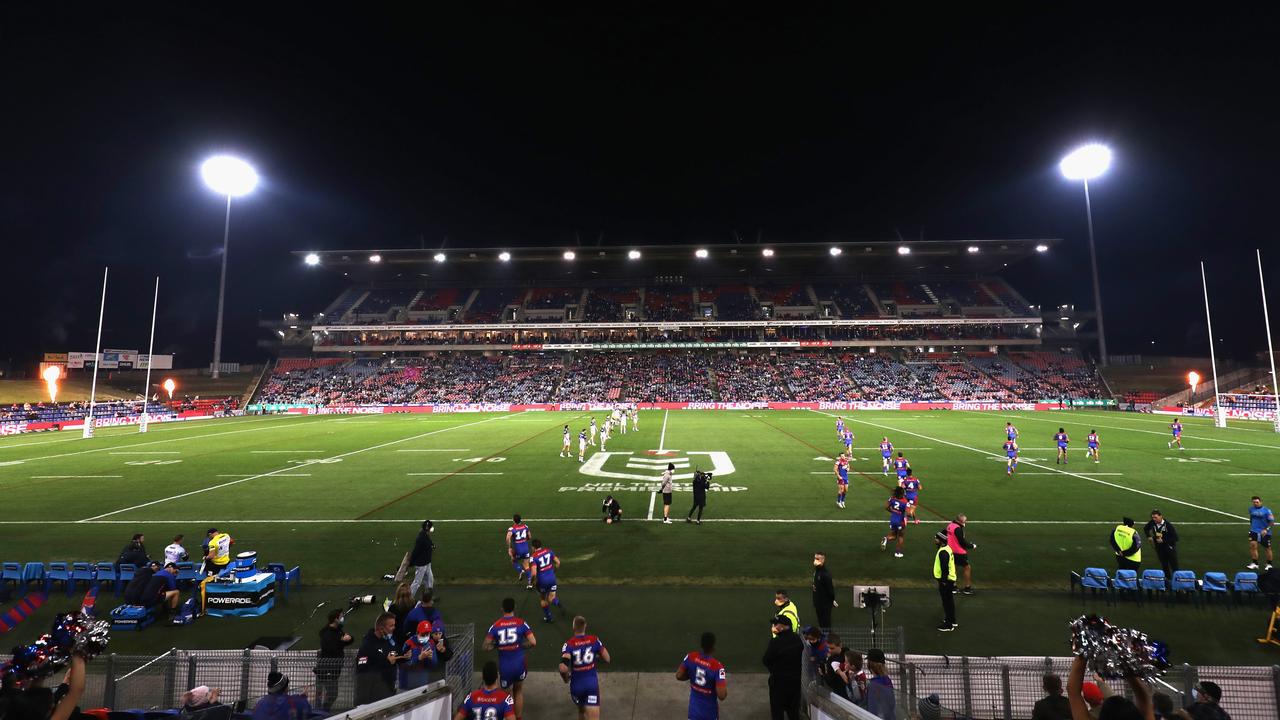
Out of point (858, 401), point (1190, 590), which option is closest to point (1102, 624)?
point (1190, 590)

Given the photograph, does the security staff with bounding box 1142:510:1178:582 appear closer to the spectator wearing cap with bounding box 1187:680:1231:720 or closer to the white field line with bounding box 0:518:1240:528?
the white field line with bounding box 0:518:1240:528

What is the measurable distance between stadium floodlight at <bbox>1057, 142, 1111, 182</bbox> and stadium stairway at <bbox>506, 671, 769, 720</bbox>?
70.2 m

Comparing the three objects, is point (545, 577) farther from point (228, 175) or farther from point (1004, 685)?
point (228, 175)

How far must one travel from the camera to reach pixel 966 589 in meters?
10.0

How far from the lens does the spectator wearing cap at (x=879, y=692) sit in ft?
17.5

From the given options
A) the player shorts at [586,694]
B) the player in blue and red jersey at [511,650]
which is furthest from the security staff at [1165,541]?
the player in blue and red jersey at [511,650]

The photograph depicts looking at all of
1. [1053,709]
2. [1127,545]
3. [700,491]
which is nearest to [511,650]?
[1053,709]

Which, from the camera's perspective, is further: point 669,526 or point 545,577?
point 669,526

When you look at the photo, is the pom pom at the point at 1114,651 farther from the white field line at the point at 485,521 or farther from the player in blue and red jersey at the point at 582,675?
the white field line at the point at 485,521

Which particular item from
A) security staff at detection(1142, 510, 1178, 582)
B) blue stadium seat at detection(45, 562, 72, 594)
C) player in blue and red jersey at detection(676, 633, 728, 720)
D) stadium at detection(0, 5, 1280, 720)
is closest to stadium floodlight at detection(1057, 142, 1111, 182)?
stadium at detection(0, 5, 1280, 720)

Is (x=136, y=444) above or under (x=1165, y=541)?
above

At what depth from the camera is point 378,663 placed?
6266mm

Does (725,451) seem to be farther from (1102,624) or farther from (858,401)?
(858,401)

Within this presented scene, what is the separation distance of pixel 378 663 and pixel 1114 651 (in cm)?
689
